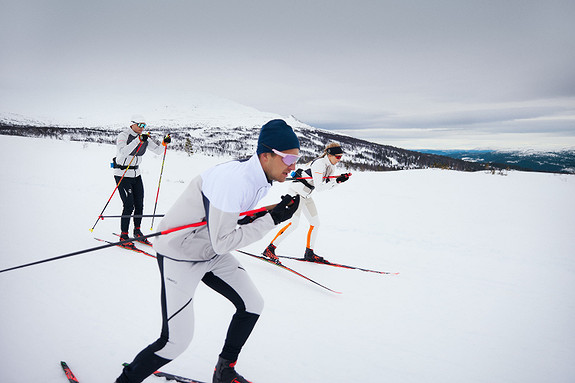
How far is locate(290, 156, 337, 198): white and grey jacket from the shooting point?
460 cm

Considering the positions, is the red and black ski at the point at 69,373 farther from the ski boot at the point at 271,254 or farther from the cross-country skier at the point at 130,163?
the ski boot at the point at 271,254

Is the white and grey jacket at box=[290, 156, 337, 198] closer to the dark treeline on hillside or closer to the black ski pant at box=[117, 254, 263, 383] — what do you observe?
the black ski pant at box=[117, 254, 263, 383]

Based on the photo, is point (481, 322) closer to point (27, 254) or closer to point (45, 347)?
point (45, 347)

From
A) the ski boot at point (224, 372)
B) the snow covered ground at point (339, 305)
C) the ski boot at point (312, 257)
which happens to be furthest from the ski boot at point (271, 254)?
the ski boot at point (224, 372)

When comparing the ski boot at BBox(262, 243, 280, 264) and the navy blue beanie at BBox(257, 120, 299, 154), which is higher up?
the navy blue beanie at BBox(257, 120, 299, 154)

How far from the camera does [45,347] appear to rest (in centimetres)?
251

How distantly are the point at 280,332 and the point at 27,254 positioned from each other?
4.31 meters

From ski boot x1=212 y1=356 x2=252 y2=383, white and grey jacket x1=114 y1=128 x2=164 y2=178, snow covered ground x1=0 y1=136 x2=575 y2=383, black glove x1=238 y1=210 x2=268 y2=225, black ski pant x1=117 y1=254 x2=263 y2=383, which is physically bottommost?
snow covered ground x1=0 y1=136 x2=575 y2=383

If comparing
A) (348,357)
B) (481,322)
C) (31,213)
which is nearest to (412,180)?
(481,322)

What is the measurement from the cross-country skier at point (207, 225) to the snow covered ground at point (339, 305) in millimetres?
785

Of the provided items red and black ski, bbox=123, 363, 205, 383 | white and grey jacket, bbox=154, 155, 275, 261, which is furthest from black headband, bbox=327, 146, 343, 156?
red and black ski, bbox=123, 363, 205, 383

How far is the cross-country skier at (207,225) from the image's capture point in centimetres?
174

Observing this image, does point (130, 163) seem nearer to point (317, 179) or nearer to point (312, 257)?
point (317, 179)

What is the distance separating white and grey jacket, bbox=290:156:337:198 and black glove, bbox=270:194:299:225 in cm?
253
